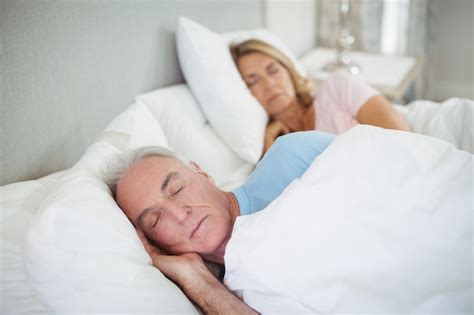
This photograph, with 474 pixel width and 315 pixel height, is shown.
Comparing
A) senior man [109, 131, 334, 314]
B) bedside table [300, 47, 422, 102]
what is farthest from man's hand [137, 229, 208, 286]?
bedside table [300, 47, 422, 102]

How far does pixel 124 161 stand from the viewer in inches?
46.1

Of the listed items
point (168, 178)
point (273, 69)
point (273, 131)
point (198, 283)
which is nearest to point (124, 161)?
point (168, 178)

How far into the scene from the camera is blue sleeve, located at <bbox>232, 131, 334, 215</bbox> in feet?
3.80

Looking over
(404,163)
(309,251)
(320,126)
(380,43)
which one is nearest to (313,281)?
(309,251)

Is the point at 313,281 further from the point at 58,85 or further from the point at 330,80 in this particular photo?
the point at 330,80

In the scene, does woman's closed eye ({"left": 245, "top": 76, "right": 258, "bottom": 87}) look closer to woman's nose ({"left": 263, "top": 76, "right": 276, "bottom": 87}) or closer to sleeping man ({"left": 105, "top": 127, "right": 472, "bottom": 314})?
woman's nose ({"left": 263, "top": 76, "right": 276, "bottom": 87})

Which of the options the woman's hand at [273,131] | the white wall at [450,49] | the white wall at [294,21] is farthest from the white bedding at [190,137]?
the white wall at [450,49]

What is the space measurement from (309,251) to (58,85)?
0.74 metres

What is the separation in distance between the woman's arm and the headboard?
2.23 feet

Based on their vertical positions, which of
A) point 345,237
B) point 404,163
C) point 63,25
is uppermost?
point 63,25

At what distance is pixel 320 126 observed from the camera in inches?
65.5

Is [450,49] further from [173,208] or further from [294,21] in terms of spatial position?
[173,208]

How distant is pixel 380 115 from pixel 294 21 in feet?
3.96

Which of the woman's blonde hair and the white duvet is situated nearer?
the white duvet
